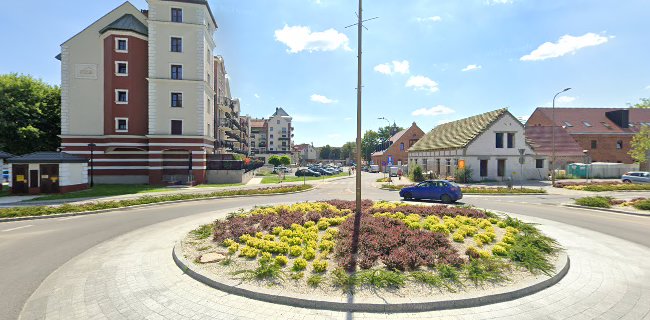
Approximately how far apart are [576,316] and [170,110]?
34853 millimetres

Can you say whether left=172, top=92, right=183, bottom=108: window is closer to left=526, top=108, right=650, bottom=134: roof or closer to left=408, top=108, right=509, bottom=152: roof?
left=408, top=108, right=509, bottom=152: roof

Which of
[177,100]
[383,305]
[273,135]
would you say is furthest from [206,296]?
[273,135]

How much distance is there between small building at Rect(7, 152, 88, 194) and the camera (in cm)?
2198

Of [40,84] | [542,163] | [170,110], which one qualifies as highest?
[40,84]

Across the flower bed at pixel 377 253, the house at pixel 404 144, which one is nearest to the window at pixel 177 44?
the flower bed at pixel 377 253

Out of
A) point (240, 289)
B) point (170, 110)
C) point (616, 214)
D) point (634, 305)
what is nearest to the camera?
point (634, 305)

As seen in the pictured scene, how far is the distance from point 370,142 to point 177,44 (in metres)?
84.3

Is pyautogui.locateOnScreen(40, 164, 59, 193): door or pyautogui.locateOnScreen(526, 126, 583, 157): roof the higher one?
pyautogui.locateOnScreen(526, 126, 583, 157): roof

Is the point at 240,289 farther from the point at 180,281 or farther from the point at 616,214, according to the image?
the point at 616,214

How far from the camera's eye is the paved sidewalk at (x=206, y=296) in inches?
188

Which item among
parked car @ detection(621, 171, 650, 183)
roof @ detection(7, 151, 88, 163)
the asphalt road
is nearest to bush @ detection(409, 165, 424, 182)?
the asphalt road

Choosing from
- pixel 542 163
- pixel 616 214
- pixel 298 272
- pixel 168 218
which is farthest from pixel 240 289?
pixel 542 163

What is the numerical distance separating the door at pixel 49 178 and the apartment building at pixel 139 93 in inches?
324

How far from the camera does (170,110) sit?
3120 centimetres
